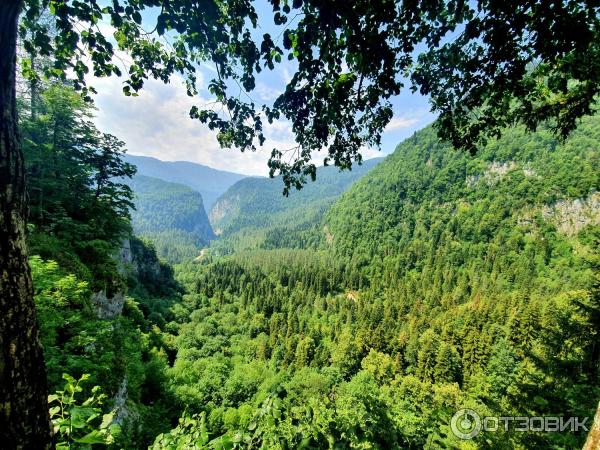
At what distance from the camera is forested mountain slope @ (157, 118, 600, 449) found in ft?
23.1

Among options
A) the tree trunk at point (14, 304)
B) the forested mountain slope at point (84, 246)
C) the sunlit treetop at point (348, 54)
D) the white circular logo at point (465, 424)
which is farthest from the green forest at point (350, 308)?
the sunlit treetop at point (348, 54)

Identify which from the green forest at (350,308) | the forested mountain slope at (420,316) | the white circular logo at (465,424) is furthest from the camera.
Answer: the forested mountain slope at (420,316)

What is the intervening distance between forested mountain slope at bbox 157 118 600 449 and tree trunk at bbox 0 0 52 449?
1169 millimetres

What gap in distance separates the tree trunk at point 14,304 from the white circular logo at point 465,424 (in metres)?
8.18

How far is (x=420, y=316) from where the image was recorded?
54656mm

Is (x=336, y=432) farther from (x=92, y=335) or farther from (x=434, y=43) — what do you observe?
(x=92, y=335)

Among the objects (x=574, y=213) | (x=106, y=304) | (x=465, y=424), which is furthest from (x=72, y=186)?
(x=574, y=213)

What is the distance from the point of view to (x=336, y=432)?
2.79 metres

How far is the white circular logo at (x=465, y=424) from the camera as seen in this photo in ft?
21.4

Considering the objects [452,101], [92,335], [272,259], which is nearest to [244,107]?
[452,101]

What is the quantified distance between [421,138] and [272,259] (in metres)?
121

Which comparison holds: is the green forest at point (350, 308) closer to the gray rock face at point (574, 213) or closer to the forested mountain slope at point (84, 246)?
the forested mountain slope at point (84, 246)

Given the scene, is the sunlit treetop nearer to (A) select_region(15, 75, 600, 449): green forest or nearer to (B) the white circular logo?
(A) select_region(15, 75, 600, 449): green forest

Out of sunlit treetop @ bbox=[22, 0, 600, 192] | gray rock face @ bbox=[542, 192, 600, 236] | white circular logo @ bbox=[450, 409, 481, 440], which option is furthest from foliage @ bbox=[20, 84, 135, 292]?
gray rock face @ bbox=[542, 192, 600, 236]
